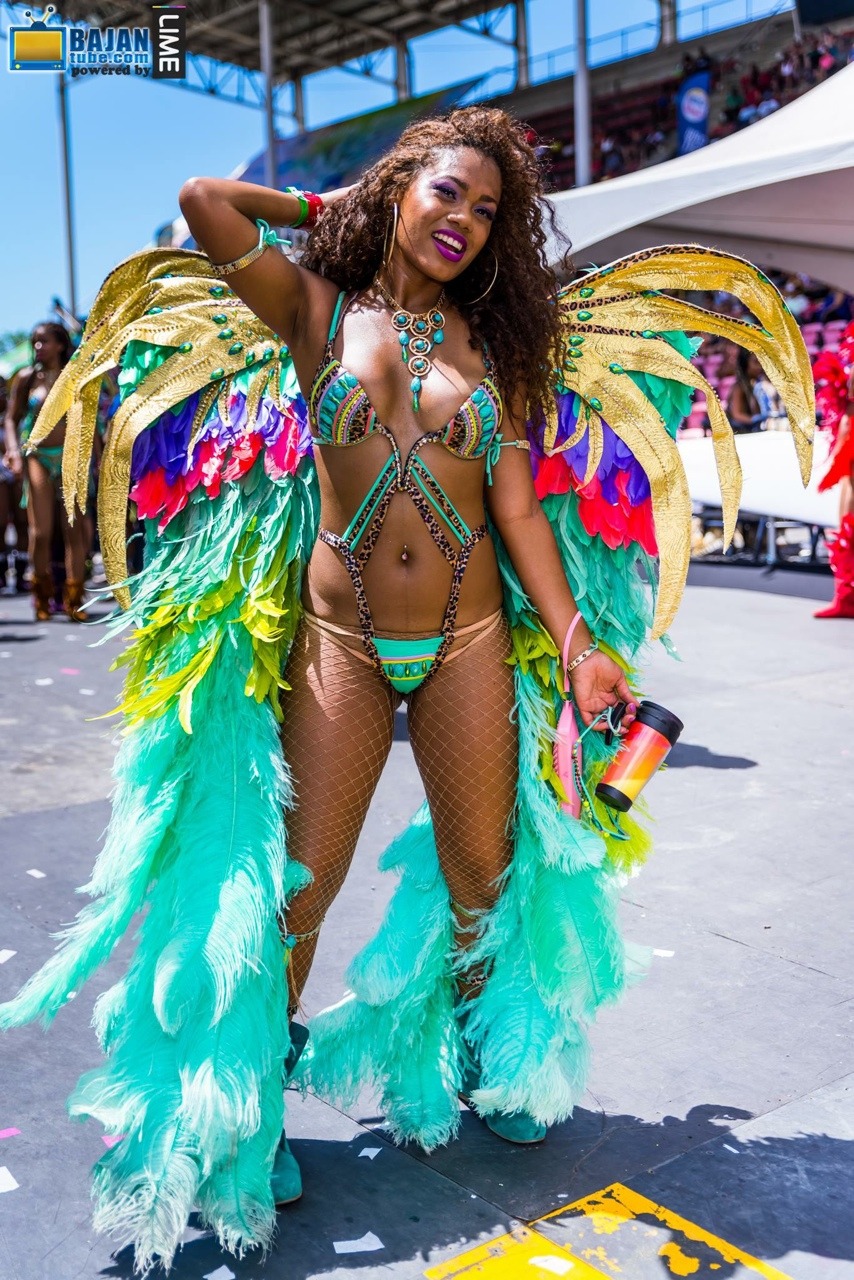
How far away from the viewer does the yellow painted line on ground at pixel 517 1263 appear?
1.86 meters

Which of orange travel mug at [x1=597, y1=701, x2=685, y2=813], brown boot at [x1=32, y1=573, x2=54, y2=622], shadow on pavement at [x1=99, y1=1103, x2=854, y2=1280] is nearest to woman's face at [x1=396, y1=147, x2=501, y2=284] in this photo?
orange travel mug at [x1=597, y1=701, x2=685, y2=813]

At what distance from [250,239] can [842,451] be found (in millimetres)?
6524

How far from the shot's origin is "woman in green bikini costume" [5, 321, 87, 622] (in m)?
7.64

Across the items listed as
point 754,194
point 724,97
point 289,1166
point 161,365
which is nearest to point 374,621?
point 161,365

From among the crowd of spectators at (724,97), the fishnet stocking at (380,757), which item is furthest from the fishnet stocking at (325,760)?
the crowd of spectators at (724,97)

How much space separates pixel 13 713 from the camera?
5.85m

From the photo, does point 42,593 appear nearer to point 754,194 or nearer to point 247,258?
point 754,194

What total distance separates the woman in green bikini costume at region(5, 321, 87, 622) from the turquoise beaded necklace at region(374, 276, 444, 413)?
19.8 feet

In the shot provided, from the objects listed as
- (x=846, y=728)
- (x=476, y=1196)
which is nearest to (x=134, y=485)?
(x=476, y=1196)

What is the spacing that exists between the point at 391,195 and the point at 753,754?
340 cm

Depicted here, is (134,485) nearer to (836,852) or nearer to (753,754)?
(836,852)

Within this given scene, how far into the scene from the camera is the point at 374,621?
2.09m

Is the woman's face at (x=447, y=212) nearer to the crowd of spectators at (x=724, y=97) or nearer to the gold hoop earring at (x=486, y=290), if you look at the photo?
the gold hoop earring at (x=486, y=290)

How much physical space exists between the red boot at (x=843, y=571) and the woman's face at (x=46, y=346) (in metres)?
5.09
